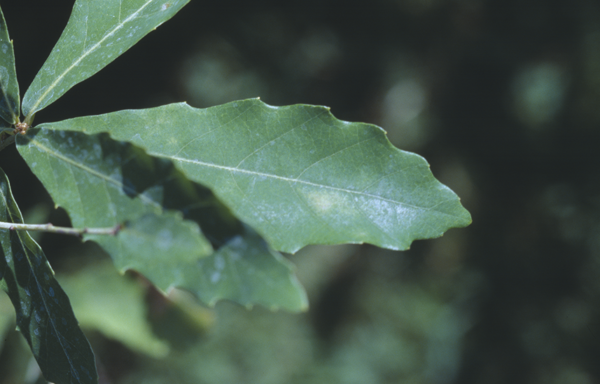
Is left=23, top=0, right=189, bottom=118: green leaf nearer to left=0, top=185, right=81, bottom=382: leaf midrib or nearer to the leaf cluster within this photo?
the leaf cluster

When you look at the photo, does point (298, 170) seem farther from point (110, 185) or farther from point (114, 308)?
point (114, 308)

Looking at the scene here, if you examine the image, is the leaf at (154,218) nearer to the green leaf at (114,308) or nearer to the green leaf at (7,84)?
the green leaf at (7,84)

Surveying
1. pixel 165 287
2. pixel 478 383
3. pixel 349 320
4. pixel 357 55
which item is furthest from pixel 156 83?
pixel 478 383

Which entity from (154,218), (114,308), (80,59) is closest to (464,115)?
(114,308)

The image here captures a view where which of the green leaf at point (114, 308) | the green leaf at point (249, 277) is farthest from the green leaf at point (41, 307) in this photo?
the green leaf at point (114, 308)

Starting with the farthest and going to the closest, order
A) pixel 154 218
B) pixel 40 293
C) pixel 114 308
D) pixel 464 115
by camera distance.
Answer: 1. pixel 464 115
2. pixel 114 308
3. pixel 40 293
4. pixel 154 218

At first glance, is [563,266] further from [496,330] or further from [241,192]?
[241,192]

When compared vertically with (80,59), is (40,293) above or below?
below

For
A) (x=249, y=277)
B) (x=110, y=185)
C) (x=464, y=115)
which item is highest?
(x=110, y=185)
